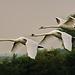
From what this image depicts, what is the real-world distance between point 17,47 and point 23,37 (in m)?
1.91

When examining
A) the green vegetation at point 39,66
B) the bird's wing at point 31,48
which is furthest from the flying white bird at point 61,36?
→ the green vegetation at point 39,66

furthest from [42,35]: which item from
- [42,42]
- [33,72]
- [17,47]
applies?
[33,72]

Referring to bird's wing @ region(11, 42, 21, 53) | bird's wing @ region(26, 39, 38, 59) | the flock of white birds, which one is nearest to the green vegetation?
the flock of white birds

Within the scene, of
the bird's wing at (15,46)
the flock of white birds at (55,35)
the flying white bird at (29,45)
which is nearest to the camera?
the flying white bird at (29,45)

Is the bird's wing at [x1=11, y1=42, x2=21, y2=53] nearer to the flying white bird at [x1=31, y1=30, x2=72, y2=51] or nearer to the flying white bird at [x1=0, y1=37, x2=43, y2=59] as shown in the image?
the flying white bird at [x1=0, y1=37, x2=43, y2=59]

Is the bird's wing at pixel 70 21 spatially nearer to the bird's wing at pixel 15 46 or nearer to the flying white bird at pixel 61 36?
the flying white bird at pixel 61 36

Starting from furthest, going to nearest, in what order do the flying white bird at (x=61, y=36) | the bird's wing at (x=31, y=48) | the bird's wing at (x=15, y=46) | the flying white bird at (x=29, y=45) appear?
the bird's wing at (x=15, y=46)
the flying white bird at (x=61, y=36)
the flying white bird at (x=29, y=45)
the bird's wing at (x=31, y=48)

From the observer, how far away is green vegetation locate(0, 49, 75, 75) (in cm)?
2925

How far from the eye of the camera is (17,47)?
2292 centimetres

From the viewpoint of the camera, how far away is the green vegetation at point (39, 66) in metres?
29.2

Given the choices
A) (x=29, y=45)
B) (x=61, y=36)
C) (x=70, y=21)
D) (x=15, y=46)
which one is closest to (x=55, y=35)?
(x=61, y=36)

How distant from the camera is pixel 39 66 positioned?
29.4 metres

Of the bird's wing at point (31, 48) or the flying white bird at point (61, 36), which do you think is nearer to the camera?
the bird's wing at point (31, 48)

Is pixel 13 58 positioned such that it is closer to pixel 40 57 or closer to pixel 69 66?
pixel 40 57
